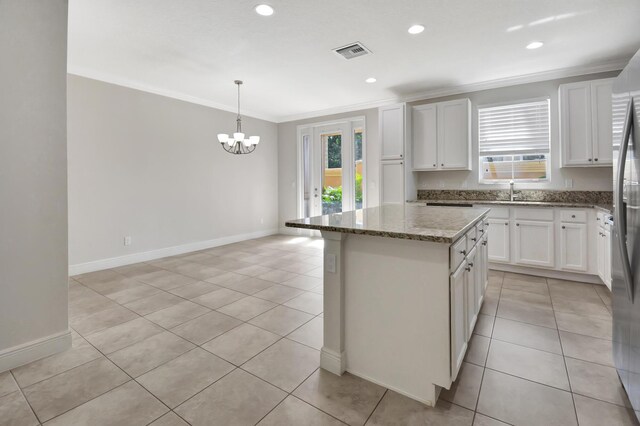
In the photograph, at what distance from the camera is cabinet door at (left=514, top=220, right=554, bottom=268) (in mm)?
3865

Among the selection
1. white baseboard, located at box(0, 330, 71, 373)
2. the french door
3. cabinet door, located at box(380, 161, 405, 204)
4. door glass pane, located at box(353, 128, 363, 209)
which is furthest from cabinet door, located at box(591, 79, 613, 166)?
white baseboard, located at box(0, 330, 71, 373)

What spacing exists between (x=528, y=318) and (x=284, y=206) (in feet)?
17.7

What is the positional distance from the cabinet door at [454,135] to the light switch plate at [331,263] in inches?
140

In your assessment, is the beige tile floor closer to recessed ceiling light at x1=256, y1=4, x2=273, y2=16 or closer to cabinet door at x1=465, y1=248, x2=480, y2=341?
cabinet door at x1=465, y1=248, x2=480, y2=341

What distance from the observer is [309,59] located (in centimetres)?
387

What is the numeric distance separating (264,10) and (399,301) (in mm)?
2671

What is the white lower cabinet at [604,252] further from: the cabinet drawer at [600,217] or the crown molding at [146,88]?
the crown molding at [146,88]

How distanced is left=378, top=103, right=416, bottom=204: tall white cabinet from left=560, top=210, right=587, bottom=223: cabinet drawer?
2.00m

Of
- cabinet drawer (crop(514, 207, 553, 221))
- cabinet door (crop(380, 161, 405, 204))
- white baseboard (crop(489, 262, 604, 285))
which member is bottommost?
white baseboard (crop(489, 262, 604, 285))

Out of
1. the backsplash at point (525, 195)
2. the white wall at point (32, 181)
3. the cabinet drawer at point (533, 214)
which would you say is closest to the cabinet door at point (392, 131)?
the backsplash at point (525, 195)

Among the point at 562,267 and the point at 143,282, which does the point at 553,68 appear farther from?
the point at 143,282

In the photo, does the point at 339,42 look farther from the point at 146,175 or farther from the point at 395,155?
the point at 146,175

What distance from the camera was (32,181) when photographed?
2104 millimetres

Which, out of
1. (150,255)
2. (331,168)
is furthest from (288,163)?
(150,255)
